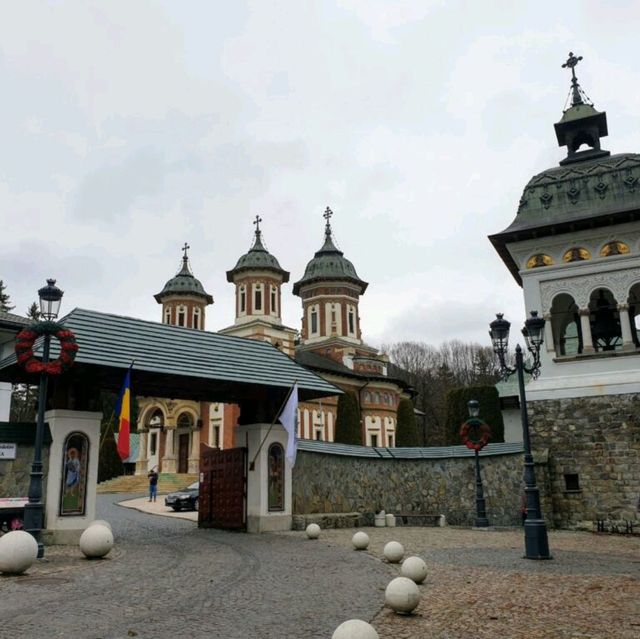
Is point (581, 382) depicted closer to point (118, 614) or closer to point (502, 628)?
point (502, 628)

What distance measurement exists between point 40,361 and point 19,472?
109 inches

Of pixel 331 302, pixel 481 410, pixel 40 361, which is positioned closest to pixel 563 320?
pixel 481 410

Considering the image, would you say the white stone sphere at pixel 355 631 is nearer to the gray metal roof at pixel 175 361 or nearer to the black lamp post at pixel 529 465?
the black lamp post at pixel 529 465

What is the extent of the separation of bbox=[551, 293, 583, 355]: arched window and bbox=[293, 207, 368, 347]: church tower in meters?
33.3

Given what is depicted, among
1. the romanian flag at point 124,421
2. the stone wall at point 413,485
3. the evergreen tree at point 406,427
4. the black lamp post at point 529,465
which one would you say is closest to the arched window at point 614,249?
the stone wall at point 413,485

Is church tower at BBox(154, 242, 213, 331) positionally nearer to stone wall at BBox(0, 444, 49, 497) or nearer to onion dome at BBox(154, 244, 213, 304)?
onion dome at BBox(154, 244, 213, 304)

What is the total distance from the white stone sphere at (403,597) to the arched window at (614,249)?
1548 centimetres

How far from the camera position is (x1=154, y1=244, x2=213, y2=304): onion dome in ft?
179

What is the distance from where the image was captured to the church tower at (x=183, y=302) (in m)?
54.5

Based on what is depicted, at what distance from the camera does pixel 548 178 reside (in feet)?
70.0

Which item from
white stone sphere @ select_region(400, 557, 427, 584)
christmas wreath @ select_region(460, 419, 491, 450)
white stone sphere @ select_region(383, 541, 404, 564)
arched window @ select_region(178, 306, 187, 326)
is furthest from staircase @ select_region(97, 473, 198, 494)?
white stone sphere @ select_region(400, 557, 427, 584)

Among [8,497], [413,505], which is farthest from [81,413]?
[413,505]

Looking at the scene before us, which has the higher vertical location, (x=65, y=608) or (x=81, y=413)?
(x=81, y=413)

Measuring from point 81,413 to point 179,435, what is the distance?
1363 inches
